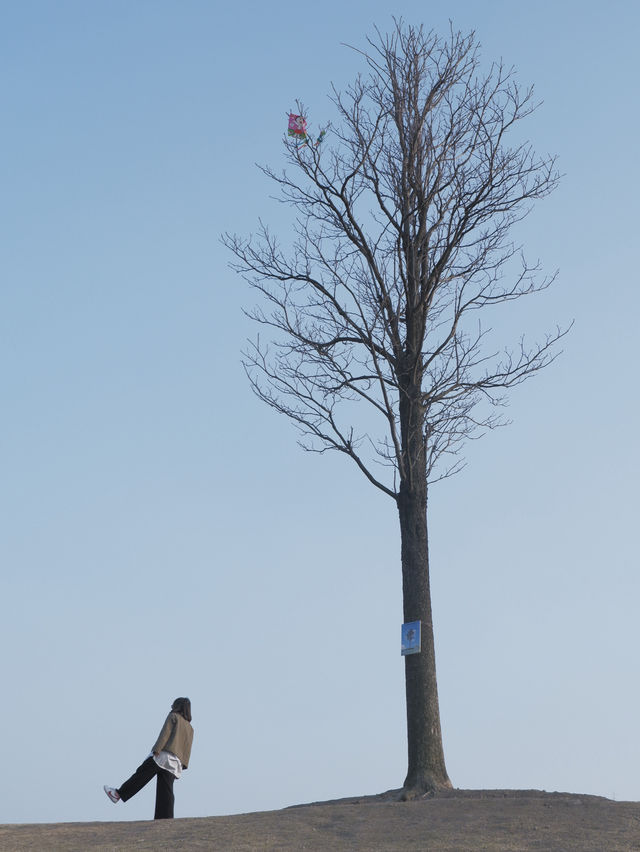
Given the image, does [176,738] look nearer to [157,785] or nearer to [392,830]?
[157,785]

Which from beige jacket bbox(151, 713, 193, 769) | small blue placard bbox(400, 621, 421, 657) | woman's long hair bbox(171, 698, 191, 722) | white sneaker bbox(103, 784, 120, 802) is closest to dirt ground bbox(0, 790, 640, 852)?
white sneaker bbox(103, 784, 120, 802)

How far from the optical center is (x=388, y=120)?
14617 mm

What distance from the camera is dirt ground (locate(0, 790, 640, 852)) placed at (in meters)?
9.55

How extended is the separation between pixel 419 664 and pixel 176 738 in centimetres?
298

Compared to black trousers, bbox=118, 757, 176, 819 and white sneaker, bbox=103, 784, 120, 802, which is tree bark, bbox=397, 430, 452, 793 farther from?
white sneaker, bbox=103, 784, 120, 802

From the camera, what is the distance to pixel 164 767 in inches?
488

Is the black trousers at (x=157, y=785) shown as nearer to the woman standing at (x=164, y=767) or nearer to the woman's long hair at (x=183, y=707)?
the woman standing at (x=164, y=767)

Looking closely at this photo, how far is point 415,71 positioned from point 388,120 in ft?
2.73

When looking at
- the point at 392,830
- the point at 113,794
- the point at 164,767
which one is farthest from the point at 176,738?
the point at 392,830

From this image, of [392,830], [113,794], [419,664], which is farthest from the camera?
[419,664]

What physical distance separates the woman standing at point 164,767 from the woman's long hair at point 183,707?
0.11 m

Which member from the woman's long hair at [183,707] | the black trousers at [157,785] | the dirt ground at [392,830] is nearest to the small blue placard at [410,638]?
the dirt ground at [392,830]

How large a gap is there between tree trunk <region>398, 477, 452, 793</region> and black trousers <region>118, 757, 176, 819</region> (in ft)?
9.07

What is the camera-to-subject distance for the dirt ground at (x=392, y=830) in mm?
9547
